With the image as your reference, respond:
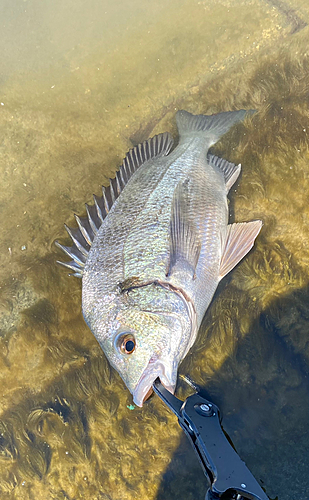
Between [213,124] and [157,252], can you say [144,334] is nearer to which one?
[157,252]

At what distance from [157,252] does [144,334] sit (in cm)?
63

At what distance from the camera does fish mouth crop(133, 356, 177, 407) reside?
1.75 m

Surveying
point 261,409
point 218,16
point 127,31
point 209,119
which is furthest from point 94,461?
point 218,16

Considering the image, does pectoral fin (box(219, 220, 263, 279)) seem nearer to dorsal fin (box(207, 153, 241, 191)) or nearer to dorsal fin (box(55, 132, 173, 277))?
dorsal fin (box(207, 153, 241, 191))

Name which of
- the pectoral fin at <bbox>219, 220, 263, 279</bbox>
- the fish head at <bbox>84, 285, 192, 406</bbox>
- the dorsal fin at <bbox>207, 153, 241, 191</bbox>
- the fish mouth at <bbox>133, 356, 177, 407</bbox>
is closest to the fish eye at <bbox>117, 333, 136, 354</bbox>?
the fish head at <bbox>84, 285, 192, 406</bbox>

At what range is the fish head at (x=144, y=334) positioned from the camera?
5.82 ft

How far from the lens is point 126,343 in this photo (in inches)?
72.2

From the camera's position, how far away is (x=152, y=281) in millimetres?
1987

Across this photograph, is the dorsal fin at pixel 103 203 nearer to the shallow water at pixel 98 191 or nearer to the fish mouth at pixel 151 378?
the shallow water at pixel 98 191

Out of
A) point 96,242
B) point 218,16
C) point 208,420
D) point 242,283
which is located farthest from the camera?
point 218,16

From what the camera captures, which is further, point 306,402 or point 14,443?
point 14,443

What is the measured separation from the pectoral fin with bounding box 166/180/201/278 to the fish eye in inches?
20.9

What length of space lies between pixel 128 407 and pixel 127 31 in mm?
4333

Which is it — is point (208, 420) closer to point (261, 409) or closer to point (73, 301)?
point (261, 409)
